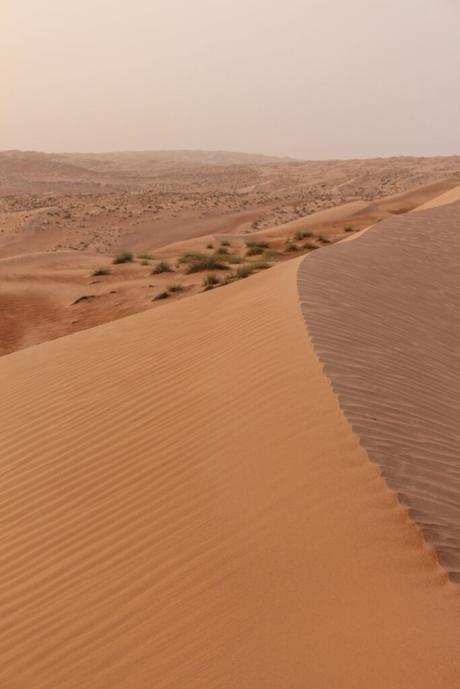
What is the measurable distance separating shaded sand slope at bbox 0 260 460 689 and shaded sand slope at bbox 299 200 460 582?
0.15 meters

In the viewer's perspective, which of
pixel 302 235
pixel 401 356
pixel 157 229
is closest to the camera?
pixel 401 356

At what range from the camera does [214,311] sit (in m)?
8.84

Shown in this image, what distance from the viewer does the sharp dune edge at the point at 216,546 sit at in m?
2.90

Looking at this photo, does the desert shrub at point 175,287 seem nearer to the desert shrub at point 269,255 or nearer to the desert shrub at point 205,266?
the desert shrub at point 205,266

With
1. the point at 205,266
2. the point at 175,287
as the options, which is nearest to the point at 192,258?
the point at 205,266

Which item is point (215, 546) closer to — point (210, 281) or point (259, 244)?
point (210, 281)

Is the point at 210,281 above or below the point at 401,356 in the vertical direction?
below

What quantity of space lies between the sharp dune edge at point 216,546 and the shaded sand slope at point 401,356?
0.49 ft

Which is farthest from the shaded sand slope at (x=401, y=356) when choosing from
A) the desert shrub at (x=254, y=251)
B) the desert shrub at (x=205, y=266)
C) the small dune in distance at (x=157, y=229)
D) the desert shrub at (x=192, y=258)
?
the desert shrub at (x=254, y=251)

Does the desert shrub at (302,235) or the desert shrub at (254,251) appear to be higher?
the desert shrub at (302,235)

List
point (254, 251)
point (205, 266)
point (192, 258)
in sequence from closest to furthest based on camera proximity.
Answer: point (205, 266) → point (192, 258) → point (254, 251)

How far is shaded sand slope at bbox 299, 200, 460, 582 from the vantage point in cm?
398

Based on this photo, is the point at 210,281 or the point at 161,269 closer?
the point at 210,281

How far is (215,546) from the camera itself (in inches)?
149
